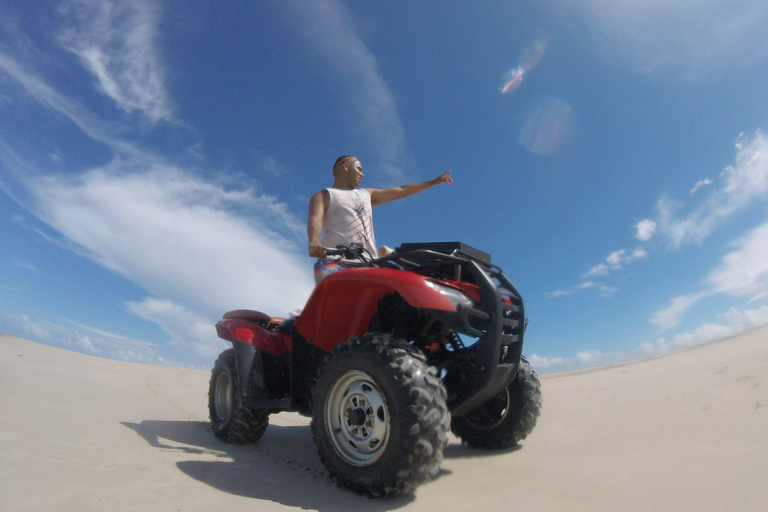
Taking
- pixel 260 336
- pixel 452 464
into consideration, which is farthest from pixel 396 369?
pixel 260 336

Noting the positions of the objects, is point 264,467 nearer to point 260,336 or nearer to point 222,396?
point 260,336

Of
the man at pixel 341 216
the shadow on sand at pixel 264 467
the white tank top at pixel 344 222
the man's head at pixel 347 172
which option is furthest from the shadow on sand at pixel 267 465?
the man's head at pixel 347 172

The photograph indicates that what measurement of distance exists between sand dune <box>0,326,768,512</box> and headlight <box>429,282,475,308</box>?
3.17 feet

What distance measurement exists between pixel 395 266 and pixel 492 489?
1357 mm

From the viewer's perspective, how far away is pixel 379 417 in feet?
6.76

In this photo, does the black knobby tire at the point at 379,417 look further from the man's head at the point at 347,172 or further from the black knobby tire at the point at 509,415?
the man's head at the point at 347,172

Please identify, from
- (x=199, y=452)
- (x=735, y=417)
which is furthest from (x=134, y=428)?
(x=735, y=417)

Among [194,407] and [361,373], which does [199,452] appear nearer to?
[361,373]

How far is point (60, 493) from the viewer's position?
5.80ft

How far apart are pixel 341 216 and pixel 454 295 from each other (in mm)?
1437

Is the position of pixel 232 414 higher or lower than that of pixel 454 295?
lower

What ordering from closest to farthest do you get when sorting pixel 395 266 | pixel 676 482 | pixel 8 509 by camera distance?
pixel 8 509
pixel 676 482
pixel 395 266

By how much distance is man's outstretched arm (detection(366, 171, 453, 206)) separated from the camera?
148 inches

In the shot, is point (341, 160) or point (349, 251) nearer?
point (349, 251)
